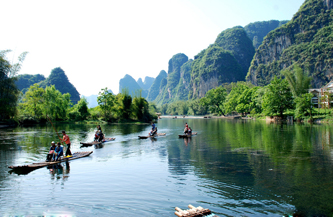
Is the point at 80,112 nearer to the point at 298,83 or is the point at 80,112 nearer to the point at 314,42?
the point at 298,83

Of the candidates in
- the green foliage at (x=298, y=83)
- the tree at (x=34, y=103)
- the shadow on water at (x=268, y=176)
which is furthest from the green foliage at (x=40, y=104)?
the green foliage at (x=298, y=83)

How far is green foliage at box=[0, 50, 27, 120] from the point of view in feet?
196

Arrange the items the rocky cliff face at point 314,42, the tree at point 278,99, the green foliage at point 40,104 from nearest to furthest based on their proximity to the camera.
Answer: the tree at point 278,99 < the green foliage at point 40,104 < the rocky cliff face at point 314,42

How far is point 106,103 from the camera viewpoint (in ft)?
291

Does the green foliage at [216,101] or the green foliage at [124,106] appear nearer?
the green foliage at [124,106]

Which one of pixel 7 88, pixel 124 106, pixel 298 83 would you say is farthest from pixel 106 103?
pixel 298 83

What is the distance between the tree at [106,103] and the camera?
289ft

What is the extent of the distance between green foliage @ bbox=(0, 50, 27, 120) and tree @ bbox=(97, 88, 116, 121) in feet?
95.9

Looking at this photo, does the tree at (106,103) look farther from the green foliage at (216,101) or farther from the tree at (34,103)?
the green foliage at (216,101)

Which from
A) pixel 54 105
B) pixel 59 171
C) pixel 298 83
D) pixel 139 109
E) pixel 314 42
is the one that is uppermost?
pixel 314 42

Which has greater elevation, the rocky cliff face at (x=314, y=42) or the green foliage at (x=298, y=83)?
the rocky cliff face at (x=314, y=42)

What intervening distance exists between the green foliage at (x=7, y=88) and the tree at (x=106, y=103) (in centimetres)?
2922

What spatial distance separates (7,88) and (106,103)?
3305 cm

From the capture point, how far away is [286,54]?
197250 mm
